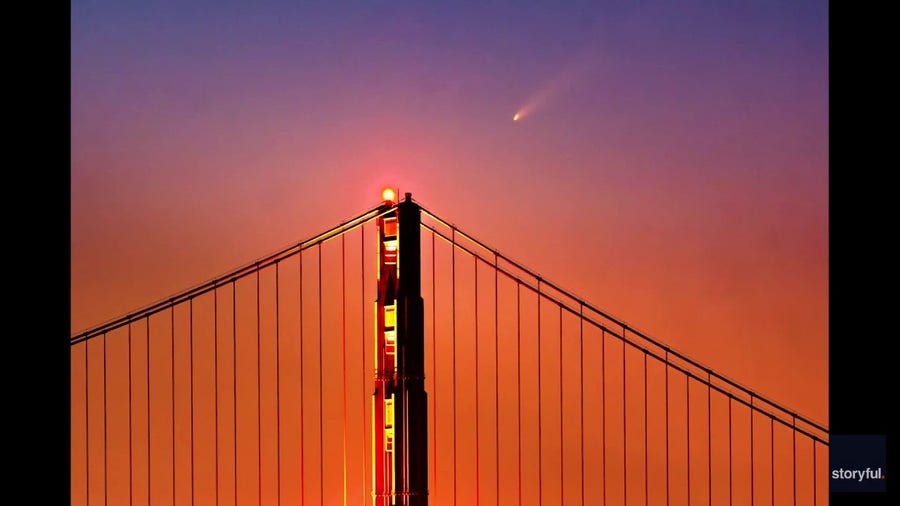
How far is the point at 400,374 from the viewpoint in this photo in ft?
29.3

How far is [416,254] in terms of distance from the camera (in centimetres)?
908

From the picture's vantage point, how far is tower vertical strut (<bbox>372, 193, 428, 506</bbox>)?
349 inches

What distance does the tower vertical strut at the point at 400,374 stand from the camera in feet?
29.1

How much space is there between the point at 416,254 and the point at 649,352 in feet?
8.68
